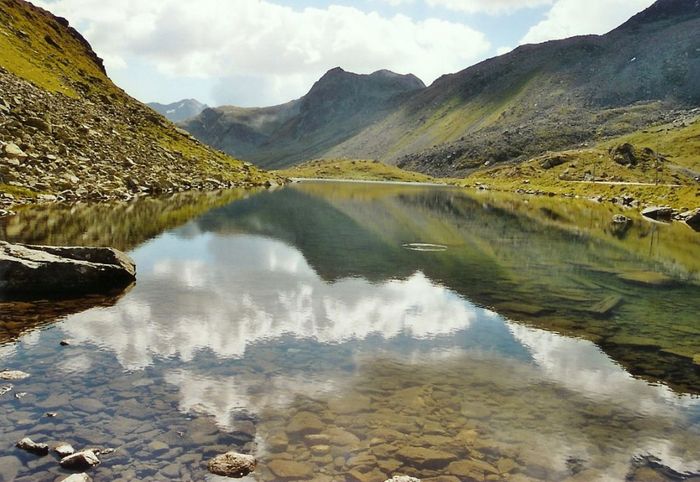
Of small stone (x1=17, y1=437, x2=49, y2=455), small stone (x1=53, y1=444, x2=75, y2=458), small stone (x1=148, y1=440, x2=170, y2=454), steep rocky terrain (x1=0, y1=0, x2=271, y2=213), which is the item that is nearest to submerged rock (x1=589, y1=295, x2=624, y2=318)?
small stone (x1=148, y1=440, x2=170, y2=454)

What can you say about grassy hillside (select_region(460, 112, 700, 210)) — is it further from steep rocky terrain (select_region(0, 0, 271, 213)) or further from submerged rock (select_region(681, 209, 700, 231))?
steep rocky terrain (select_region(0, 0, 271, 213))

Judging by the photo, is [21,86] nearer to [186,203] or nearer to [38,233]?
[186,203]

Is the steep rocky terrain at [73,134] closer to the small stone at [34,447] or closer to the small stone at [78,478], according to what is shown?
the small stone at [34,447]

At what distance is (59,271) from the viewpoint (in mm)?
24406

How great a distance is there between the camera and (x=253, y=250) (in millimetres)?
41469

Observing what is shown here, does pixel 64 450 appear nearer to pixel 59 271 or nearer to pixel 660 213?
pixel 59 271

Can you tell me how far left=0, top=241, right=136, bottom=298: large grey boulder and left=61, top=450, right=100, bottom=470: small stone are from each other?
15.5 metres

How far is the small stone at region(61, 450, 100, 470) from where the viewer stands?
10.9m

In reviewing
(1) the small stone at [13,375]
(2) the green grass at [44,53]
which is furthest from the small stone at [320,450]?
(2) the green grass at [44,53]

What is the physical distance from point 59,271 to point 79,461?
15863 millimetres

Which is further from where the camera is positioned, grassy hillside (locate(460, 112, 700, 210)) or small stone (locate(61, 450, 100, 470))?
grassy hillside (locate(460, 112, 700, 210))

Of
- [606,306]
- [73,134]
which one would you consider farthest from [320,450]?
[73,134]

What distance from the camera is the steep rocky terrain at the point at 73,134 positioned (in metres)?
64.2

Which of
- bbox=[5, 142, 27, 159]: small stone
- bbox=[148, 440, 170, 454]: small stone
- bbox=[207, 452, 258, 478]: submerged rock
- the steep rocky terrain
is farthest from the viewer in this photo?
the steep rocky terrain
